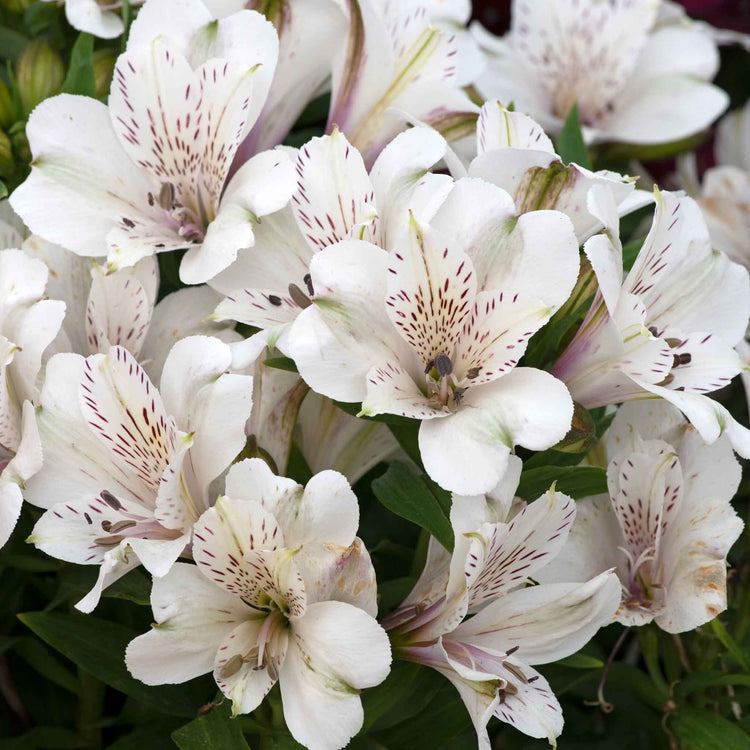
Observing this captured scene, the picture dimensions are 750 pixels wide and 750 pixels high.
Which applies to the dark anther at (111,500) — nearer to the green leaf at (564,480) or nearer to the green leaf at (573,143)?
the green leaf at (564,480)

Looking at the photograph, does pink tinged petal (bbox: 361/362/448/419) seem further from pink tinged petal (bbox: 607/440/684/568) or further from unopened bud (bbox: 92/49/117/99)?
unopened bud (bbox: 92/49/117/99)

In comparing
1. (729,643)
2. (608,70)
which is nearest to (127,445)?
(729,643)

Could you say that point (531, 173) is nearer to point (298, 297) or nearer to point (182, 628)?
point (298, 297)

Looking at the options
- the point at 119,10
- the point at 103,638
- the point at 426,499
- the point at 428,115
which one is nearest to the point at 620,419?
the point at 426,499

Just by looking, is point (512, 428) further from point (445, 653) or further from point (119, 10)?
point (119, 10)

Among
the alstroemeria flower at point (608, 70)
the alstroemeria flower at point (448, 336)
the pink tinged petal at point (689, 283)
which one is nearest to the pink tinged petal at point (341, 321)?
the alstroemeria flower at point (448, 336)

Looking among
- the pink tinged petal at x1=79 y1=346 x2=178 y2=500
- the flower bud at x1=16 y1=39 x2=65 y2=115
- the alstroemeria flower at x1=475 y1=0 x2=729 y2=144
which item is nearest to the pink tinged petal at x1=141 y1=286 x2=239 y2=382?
the pink tinged petal at x1=79 y1=346 x2=178 y2=500
